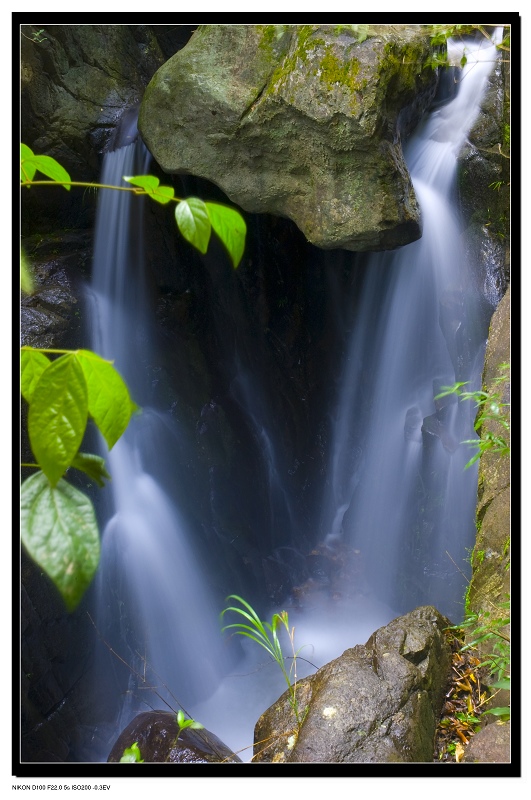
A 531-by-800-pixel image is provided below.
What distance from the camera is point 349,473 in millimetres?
5543

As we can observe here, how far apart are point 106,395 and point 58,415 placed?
0.07 m

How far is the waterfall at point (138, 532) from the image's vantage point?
3.72 meters

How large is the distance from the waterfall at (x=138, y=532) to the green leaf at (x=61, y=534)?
3.17m

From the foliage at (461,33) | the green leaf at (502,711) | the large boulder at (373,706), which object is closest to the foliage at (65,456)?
the large boulder at (373,706)

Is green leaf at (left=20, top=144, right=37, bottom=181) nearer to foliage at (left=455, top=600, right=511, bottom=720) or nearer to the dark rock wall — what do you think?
foliage at (left=455, top=600, right=511, bottom=720)

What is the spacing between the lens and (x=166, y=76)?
328 centimetres

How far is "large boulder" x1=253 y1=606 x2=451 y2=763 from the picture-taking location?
165 centimetres

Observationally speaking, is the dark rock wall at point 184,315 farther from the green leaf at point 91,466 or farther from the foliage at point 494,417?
the green leaf at point 91,466

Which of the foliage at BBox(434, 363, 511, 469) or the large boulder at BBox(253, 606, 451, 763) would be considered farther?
the foliage at BBox(434, 363, 511, 469)

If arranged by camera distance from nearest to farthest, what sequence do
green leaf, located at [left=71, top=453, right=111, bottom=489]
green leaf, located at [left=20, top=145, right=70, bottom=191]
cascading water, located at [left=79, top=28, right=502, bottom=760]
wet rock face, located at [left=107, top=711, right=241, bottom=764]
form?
green leaf, located at [left=71, top=453, right=111, bottom=489] → green leaf, located at [left=20, top=145, right=70, bottom=191] → wet rock face, located at [left=107, top=711, right=241, bottom=764] → cascading water, located at [left=79, top=28, right=502, bottom=760]

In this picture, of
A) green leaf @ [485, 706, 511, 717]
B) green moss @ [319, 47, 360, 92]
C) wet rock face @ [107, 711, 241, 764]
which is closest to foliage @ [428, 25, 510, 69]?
green moss @ [319, 47, 360, 92]

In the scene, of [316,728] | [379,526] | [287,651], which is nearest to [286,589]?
[287,651]

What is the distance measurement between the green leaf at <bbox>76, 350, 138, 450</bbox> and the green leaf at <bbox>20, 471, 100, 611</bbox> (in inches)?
3.1

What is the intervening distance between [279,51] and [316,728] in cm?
312
